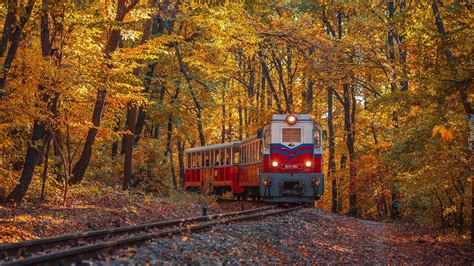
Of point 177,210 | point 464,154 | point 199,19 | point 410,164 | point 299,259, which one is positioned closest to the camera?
point 299,259

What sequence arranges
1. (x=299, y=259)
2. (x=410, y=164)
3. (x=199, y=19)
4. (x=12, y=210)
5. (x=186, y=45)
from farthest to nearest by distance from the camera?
1. (x=186, y=45)
2. (x=199, y=19)
3. (x=410, y=164)
4. (x=12, y=210)
5. (x=299, y=259)

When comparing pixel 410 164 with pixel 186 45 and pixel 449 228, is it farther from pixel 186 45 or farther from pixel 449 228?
pixel 186 45

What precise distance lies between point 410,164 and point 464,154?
6.17ft

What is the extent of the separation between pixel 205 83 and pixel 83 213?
67.8 feet

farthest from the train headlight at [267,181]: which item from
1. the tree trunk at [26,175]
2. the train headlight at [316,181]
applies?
the tree trunk at [26,175]

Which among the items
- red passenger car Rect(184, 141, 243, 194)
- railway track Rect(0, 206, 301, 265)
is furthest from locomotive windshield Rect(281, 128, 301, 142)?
railway track Rect(0, 206, 301, 265)

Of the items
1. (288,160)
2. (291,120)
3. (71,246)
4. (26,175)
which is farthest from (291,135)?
(71,246)

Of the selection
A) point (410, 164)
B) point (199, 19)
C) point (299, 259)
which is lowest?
point (299, 259)

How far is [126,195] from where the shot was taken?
2069 cm

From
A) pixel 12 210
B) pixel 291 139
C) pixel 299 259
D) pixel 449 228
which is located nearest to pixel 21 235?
pixel 12 210

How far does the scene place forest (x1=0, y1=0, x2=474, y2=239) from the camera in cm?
1373

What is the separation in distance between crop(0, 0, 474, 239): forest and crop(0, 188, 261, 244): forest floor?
0.60 m

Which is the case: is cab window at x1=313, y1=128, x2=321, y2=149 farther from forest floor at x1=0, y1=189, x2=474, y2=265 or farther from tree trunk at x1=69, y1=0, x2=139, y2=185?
tree trunk at x1=69, y1=0, x2=139, y2=185

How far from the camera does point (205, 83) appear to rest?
1382 inches
